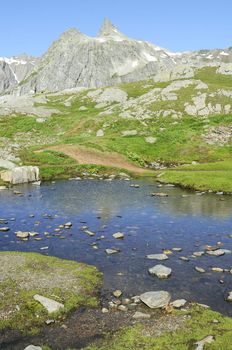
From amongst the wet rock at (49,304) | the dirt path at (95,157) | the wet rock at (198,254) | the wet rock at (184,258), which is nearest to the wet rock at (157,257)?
the wet rock at (184,258)

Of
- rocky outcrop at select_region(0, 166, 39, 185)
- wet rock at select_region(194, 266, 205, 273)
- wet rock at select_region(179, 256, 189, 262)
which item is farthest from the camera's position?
rocky outcrop at select_region(0, 166, 39, 185)

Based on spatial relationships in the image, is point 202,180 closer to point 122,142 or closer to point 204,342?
point 122,142

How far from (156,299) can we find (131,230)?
13888 millimetres

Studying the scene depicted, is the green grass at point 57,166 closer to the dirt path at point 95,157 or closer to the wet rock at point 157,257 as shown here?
the dirt path at point 95,157

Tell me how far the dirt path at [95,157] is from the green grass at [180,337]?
51.7 m

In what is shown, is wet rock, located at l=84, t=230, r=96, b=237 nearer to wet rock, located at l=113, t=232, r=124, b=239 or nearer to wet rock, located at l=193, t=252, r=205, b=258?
wet rock, located at l=113, t=232, r=124, b=239

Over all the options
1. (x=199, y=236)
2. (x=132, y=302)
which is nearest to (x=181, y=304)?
(x=132, y=302)

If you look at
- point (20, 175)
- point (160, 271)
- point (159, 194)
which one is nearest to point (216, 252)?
point (160, 271)

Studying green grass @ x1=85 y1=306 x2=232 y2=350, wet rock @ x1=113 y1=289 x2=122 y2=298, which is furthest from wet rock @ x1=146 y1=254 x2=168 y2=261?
green grass @ x1=85 y1=306 x2=232 y2=350

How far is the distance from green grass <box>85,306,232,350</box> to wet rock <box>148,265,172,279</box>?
17.2 ft

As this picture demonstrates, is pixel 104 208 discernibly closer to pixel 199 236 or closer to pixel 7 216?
pixel 7 216

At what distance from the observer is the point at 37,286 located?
21.3 meters

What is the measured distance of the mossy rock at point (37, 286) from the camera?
18.3 metres

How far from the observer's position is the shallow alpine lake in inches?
883
